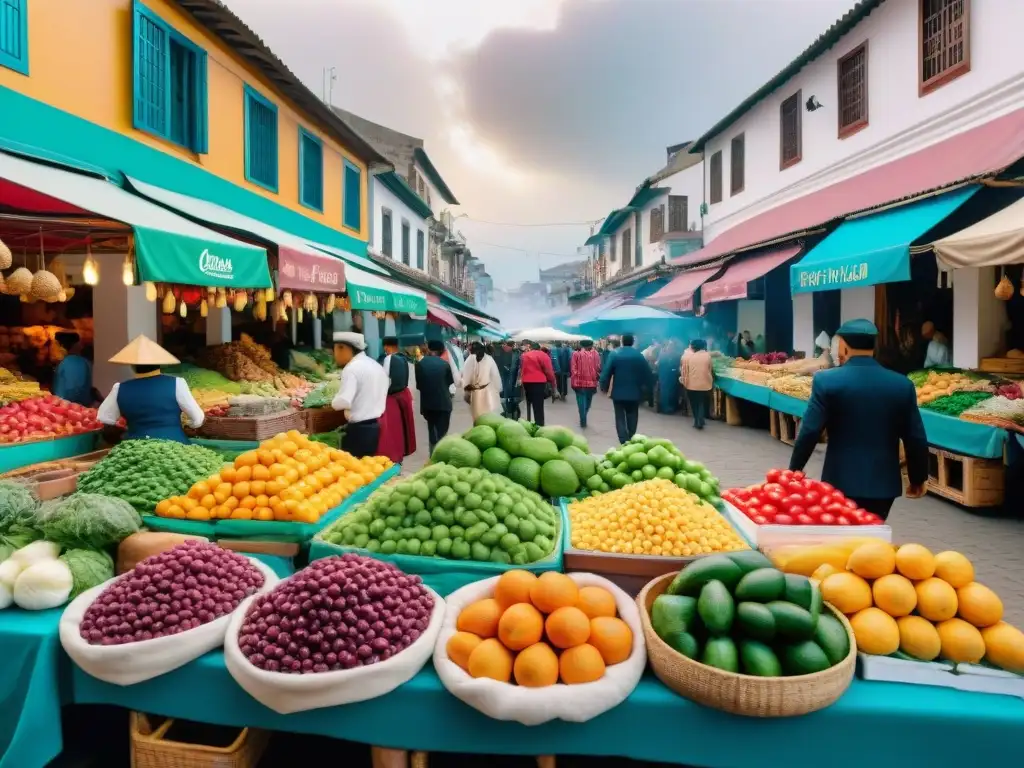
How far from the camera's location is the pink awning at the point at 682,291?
Answer: 15938 mm

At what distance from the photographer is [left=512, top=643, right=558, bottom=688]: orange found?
2434 mm

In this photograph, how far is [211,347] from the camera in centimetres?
1060

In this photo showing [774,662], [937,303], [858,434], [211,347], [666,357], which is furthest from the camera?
[666,357]

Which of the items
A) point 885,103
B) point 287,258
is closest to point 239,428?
point 287,258

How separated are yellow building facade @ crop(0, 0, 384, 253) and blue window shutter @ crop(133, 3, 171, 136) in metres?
0.02

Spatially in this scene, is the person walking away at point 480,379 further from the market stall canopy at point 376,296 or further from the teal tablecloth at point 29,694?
the teal tablecloth at point 29,694

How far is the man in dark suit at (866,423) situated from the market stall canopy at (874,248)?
461 cm

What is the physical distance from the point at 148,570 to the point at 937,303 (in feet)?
40.7

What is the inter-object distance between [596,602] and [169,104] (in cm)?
982

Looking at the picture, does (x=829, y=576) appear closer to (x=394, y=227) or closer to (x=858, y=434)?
(x=858, y=434)

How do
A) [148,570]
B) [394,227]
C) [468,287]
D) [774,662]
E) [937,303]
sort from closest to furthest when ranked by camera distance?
[774,662] → [148,570] → [937,303] → [394,227] → [468,287]

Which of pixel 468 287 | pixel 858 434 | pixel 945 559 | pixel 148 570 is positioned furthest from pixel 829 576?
pixel 468 287

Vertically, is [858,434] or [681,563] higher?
[858,434]

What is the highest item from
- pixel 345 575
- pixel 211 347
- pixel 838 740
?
pixel 211 347
